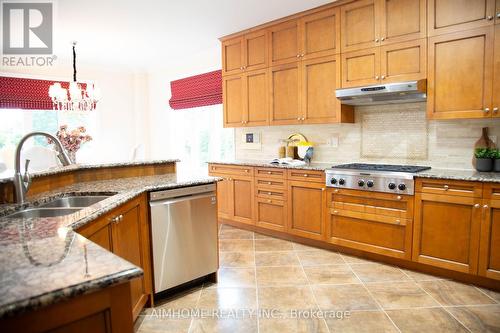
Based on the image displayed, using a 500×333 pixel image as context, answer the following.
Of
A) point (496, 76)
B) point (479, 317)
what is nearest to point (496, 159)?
point (496, 76)

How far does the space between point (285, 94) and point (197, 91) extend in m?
2.08

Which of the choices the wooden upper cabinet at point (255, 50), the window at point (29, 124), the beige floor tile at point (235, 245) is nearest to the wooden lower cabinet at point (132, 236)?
the beige floor tile at point (235, 245)

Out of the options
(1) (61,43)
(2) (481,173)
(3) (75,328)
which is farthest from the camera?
(1) (61,43)

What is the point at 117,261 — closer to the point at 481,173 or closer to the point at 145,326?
the point at 145,326

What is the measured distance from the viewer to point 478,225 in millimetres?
2557

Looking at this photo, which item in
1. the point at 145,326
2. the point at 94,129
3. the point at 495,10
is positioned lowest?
the point at 145,326

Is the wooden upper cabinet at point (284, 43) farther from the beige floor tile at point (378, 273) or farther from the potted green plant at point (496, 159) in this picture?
the beige floor tile at point (378, 273)

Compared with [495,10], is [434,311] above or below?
below

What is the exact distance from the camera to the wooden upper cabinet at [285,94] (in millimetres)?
3898

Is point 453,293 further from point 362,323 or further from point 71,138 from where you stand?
point 71,138

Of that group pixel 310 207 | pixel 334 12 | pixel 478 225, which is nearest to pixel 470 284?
pixel 478 225

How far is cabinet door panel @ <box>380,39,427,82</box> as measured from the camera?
2967mm

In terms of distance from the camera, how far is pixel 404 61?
10.1ft

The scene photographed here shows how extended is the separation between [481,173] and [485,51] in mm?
980
